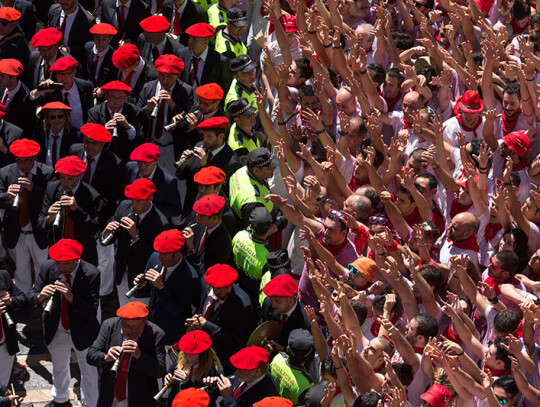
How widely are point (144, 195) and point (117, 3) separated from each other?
424 centimetres

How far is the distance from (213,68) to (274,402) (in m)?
5.99

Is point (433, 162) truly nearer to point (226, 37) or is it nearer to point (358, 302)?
point (358, 302)

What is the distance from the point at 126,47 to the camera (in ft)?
42.9

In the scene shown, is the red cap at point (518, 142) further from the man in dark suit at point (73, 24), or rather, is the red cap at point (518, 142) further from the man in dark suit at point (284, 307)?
the man in dark suit at point (73, 24)

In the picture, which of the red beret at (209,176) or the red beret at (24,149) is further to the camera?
the red beret at (24,149)

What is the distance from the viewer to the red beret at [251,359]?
942 cm

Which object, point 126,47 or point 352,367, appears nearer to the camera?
point 352,367

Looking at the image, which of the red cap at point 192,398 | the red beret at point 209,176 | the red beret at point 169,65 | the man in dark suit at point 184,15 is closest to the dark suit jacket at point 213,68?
the red beret at point 169,65

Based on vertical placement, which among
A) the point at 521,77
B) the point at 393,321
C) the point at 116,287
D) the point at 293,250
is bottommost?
the point at 116,287

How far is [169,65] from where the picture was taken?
12.8m

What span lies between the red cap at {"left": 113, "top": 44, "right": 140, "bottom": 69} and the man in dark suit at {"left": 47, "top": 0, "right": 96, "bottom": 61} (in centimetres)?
119

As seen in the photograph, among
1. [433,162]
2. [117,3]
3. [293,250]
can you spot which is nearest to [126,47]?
[117,3]

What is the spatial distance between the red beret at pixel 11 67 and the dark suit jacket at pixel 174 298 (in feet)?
11.1

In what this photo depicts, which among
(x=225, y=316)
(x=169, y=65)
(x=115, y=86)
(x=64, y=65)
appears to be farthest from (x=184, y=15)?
(x=225, y=316)
